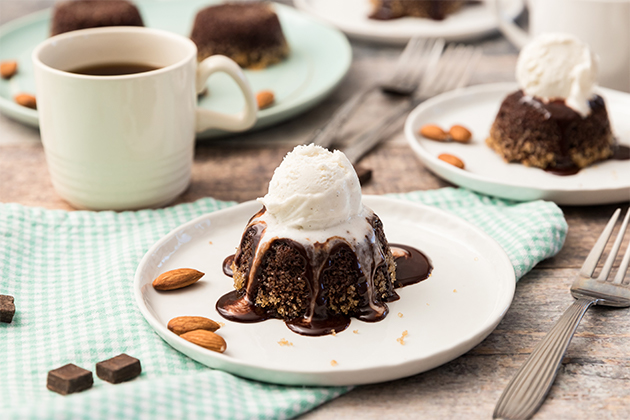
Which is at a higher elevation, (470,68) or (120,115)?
(120,115)

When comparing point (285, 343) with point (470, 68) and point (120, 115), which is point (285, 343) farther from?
point (470, 68)

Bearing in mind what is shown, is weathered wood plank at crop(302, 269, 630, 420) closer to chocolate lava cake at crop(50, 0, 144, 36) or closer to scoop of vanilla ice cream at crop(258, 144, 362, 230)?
scoop of vanilla ice cream at crop(258, 144, 362, 230)

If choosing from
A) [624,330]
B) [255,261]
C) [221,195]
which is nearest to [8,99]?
[221,195]

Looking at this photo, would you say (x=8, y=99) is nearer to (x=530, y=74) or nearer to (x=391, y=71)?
(x=391, y=71)

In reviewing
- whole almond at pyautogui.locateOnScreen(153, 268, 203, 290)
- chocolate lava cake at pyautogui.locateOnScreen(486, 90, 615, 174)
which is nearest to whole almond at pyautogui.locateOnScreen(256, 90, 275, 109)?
chocolate lava cake at pyautogui.locateOnScreen(486, 90, 615, 174)

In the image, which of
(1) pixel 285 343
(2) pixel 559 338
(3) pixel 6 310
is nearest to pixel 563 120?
(2) pixel 559 338

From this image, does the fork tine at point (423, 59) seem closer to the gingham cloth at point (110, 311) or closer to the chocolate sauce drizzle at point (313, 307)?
the gingham cloth at point (110, 311)
